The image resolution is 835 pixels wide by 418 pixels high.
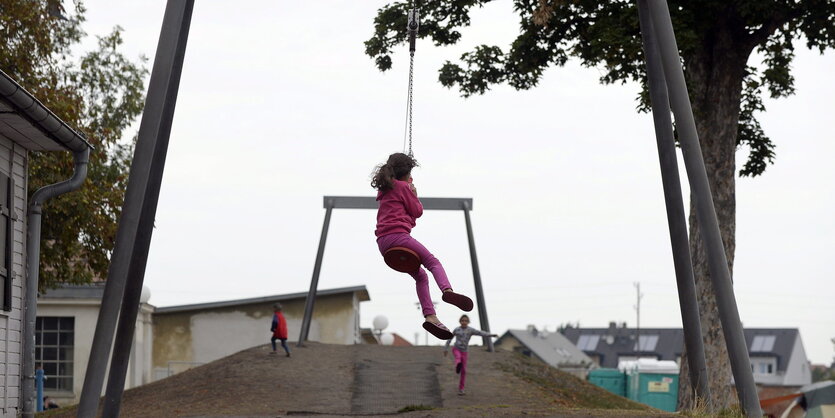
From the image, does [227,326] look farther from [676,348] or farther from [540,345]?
[676,348]

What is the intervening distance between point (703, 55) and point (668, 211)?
288 inches

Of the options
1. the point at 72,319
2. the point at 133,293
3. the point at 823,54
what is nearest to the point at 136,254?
the point at 133,293

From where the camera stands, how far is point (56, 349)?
3462 cm

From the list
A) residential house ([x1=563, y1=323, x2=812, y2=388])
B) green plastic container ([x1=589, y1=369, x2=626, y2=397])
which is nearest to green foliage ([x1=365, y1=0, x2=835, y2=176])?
green plastic container ([x1=589, y1=369, x2=626, y2=397])

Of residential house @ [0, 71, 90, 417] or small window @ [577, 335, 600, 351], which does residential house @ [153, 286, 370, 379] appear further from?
small window @ [577, 335, 600, 351]

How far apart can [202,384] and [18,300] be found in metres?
8.25

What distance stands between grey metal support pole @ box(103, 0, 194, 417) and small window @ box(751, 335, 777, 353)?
346 ft

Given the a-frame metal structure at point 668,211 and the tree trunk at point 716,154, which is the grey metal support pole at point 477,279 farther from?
the a-frame metal structure at point 668,211

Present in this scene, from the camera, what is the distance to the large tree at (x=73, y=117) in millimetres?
20781

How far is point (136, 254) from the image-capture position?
12844 mm

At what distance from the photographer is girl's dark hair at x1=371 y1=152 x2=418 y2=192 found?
34.8 feet

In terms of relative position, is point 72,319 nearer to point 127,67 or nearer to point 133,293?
point 127,67

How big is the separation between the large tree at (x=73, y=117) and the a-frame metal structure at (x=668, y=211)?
883 centimetres

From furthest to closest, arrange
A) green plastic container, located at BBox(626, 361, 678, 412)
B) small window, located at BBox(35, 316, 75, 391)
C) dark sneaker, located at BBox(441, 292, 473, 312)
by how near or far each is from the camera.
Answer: green plastic container, located at BBox(626, 361, 678, 412) → small window, located at BBox(35, 316, 75, 391) → dark sneaker, located at BBox(441, 292, 473, 312)
